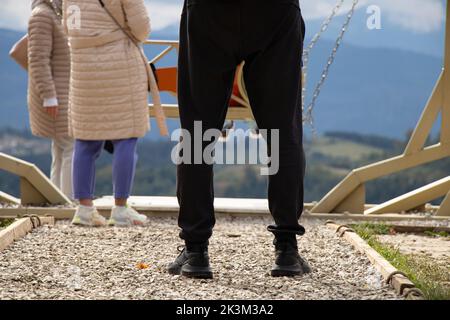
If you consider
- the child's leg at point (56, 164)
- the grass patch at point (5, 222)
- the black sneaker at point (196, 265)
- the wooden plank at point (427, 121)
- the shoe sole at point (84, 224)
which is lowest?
the shoe sole at point (84, 224)

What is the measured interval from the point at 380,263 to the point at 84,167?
2526 millimetres

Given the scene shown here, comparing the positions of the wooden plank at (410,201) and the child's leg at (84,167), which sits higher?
the child's leg at (84,167)

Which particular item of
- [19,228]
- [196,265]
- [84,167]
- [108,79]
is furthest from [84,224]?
[196,265]

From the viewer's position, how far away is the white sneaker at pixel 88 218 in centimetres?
596

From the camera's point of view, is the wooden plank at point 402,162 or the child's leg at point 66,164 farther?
the child's leg at point 66,164

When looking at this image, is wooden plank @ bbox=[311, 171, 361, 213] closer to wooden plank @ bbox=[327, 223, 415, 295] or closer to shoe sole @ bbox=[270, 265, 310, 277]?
wooden plank @ bbox=[327, 223, 415, 295]

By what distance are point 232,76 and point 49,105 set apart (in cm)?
318

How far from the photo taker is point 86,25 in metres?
5.75

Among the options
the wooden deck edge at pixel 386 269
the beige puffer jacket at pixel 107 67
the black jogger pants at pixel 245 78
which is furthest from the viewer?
the beige puffer jacket at pixel 107 67

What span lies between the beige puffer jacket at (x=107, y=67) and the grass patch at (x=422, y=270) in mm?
1638

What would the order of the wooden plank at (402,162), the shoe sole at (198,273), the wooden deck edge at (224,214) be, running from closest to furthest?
the shoe sole at (198,273) → the wooden deck edge at (224,214) → the wooden plank at (402,162)

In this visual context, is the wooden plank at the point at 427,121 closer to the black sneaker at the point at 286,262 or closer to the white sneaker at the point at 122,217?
the white sneaker at the point at 122,217

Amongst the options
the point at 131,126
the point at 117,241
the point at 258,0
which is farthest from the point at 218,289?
the point at 131,126

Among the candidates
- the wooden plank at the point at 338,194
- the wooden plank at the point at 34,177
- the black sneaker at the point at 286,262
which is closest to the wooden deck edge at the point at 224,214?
the wooden plank at the point at 338,194
